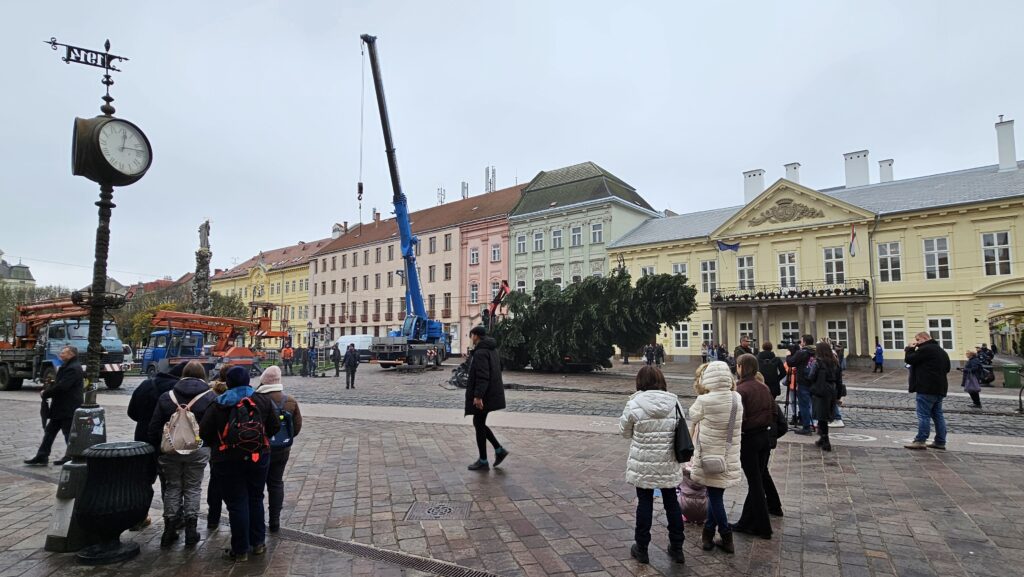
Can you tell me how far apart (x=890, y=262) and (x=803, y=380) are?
90.0 ft

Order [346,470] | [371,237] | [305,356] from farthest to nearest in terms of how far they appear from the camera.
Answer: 1. [371,237]
2. [305,356]
3. [346,470]

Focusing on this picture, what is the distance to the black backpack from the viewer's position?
164 inches

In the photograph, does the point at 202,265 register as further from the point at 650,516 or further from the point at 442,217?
the point at 650,516

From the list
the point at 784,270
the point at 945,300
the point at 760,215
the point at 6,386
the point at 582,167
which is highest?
the point at 582,167

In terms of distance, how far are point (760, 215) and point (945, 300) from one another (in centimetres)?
1070

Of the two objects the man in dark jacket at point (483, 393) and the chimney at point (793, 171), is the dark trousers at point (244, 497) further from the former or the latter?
the chimney at point (793, 171)

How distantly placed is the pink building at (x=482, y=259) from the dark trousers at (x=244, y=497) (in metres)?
44.9

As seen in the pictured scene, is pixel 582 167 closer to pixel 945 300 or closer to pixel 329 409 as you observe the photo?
pixel 945 300

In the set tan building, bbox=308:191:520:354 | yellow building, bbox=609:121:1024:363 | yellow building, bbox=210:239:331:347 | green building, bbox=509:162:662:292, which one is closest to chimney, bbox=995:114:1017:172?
yellow building, bbox=609:121:1024:363

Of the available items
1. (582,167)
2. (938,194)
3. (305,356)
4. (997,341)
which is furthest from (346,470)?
(997,341)

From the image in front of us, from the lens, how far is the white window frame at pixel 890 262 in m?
31.2

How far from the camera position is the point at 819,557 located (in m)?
4.43

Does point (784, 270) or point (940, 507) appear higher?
point (784, 270)

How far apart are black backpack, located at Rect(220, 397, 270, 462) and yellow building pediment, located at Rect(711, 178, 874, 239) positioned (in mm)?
35516
